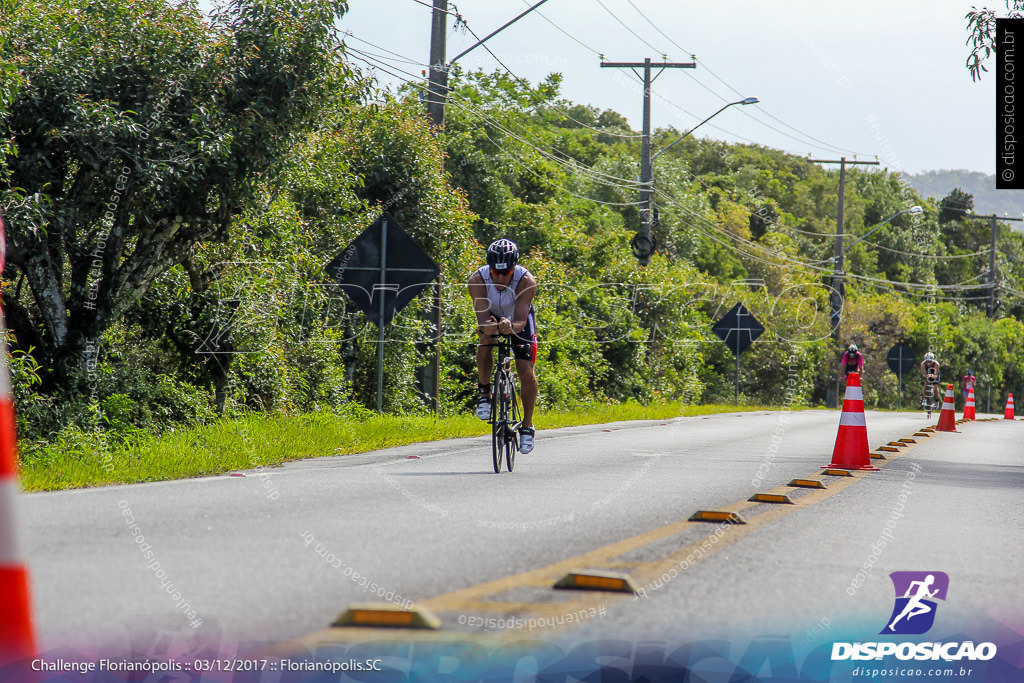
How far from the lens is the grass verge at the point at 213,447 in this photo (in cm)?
955

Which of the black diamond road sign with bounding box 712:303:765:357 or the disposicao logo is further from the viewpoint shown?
the black diamond road sign with bounding box 712:303:765:357

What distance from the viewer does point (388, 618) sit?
4.13 meters

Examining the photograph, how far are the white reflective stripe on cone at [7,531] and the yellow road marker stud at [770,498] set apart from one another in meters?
6.66

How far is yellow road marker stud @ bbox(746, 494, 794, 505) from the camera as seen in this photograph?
853 cm

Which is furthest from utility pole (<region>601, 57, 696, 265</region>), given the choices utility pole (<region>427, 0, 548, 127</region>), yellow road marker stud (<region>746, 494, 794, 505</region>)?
yellow road marker stud (<region>746, 494, 794, 505</region>)

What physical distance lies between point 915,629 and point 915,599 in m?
0.50

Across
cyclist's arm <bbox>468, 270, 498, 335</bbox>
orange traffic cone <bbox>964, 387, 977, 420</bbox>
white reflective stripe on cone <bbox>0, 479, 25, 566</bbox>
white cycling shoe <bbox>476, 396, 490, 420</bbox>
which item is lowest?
orange traffic cone <bbox>964, 387, 977, 420</bbox>

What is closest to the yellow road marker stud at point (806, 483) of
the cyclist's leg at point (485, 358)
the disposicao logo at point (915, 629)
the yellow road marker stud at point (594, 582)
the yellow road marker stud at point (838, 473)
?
the yellow road marker stud at point (838, 473)

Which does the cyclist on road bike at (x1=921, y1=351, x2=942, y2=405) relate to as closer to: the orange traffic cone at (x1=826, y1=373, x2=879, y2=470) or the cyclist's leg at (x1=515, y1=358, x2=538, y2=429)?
the orange traffic cone at (x1=826, y1=373, x2=879, y2=470)

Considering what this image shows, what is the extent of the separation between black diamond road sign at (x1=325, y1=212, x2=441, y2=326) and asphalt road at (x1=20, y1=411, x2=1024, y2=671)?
158 inches

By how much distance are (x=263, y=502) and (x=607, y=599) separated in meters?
3.67

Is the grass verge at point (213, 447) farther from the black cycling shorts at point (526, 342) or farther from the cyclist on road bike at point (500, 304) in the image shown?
the black cycling shorts at point (526, 342)

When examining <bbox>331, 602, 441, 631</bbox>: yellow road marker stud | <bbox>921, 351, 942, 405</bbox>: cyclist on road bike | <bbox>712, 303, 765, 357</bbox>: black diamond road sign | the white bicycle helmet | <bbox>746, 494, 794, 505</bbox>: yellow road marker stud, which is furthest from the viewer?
<bbox>712, 303, 765, 357</bbox>: black diamond road sign

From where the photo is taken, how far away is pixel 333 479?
9414 mm
